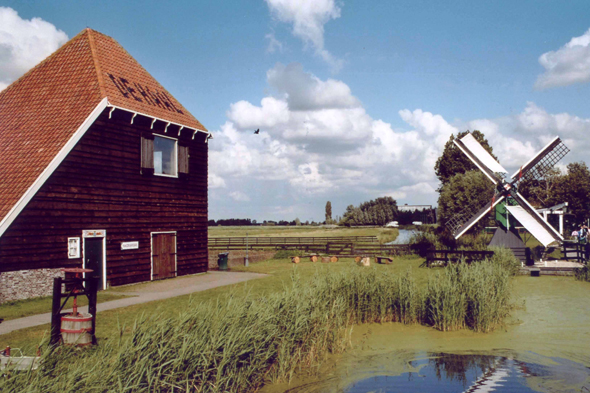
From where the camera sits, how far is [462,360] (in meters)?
8.31

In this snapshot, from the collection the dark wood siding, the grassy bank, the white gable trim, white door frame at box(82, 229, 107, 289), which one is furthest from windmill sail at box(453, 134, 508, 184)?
white door frame at box(82, 229, 107, 289)

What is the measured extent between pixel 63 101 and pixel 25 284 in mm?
6428

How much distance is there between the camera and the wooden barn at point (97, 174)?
13.1 m

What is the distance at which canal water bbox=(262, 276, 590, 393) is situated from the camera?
23.3 feet

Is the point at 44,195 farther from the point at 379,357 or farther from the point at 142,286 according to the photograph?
the point at 379,357

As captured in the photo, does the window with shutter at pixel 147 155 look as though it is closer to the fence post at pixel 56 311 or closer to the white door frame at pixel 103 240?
the white door frame at pixel 103 240

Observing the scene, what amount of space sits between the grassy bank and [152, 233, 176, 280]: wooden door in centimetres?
920

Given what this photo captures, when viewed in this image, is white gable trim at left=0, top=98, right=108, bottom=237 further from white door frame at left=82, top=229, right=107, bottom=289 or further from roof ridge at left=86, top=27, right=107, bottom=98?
white door frame at left=82, top=229, right=107, bottom=289

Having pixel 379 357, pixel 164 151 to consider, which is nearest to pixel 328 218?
pixel 164 151

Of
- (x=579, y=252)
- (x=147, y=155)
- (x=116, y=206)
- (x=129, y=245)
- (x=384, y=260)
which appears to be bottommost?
(x=384, y=260)

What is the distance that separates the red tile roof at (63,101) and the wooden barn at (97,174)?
49mm

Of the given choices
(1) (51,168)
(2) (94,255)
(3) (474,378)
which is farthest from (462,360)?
(1) (51,168)

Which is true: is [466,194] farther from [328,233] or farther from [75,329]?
[75,329]

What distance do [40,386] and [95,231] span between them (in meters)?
11.5
